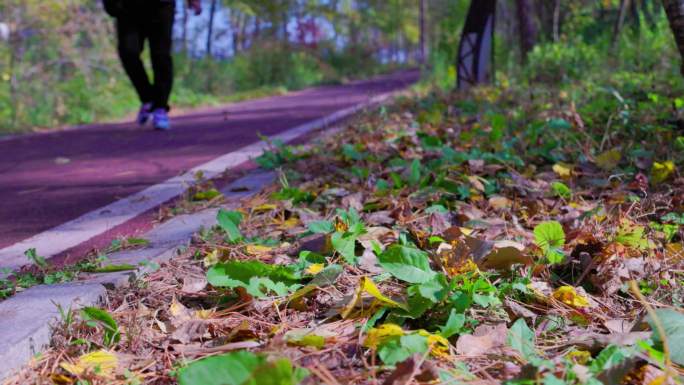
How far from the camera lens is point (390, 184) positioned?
2.99 meters

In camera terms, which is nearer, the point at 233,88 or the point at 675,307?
the point at 675,307

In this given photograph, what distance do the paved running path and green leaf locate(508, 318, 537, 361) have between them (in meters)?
1.89

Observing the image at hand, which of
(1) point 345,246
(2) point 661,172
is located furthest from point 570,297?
(2) point 661,172

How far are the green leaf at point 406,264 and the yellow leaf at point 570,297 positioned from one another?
0.32 meters

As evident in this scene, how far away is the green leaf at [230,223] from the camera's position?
2180mm

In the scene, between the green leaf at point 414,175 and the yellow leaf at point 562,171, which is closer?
the green leaf at point 414,175

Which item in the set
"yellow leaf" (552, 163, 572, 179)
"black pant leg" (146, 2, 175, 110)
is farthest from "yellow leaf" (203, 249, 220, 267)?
"black pant leg" (146, 2, 175, 110)

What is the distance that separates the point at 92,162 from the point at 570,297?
3.64 m

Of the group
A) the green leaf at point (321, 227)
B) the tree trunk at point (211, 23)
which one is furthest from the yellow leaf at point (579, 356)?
the tree trunk at point (211, 23)

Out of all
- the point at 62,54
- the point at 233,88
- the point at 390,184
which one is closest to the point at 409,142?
the point at 390,184

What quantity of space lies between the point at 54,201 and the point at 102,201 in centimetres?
25

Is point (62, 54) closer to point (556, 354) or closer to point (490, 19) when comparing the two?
point (490, 19)

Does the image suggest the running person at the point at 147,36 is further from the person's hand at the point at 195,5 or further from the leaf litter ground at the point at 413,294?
the leaf litter ground at the point at 413,294

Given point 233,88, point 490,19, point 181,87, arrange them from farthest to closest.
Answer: point 233,88 → point 181,87 → point 490,19
